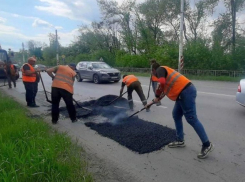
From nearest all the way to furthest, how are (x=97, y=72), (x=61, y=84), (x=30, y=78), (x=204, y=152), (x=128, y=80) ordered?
1. (x=204, y=152)
2. (x=61, y=84)
3. (x=128, y=80)
4. (x=30, y=78)
5. (x=97, y=72)

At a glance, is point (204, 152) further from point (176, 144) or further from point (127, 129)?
point (127, 129)

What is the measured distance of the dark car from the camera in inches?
650

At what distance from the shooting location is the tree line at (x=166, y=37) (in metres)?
21.2

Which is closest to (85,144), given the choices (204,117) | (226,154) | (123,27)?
(226,154)

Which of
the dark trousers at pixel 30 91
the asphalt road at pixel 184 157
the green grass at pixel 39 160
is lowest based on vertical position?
the asphalt road at pixel 184 157

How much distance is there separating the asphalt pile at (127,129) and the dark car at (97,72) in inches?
354

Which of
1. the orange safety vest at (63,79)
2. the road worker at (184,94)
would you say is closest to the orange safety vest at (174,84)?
the road worker at (184,94)

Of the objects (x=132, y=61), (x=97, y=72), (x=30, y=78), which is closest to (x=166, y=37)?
(x=132, y=61)

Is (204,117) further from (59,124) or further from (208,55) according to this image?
(208,55)

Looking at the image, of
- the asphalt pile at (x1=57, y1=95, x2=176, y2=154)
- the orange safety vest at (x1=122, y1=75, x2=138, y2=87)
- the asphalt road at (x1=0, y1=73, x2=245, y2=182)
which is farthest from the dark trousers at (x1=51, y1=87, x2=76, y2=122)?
the orange safety vest at (x1=122, y1=75, x2=138, y2=87)

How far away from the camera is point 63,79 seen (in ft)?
19.6

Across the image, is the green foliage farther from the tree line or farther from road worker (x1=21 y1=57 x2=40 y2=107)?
road worker (x1=21 y1=57 x2=40 y2=107)

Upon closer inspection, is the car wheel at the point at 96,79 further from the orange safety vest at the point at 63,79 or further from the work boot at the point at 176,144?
the work boot at the point at 176,144

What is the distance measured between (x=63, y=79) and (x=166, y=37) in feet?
97.3
